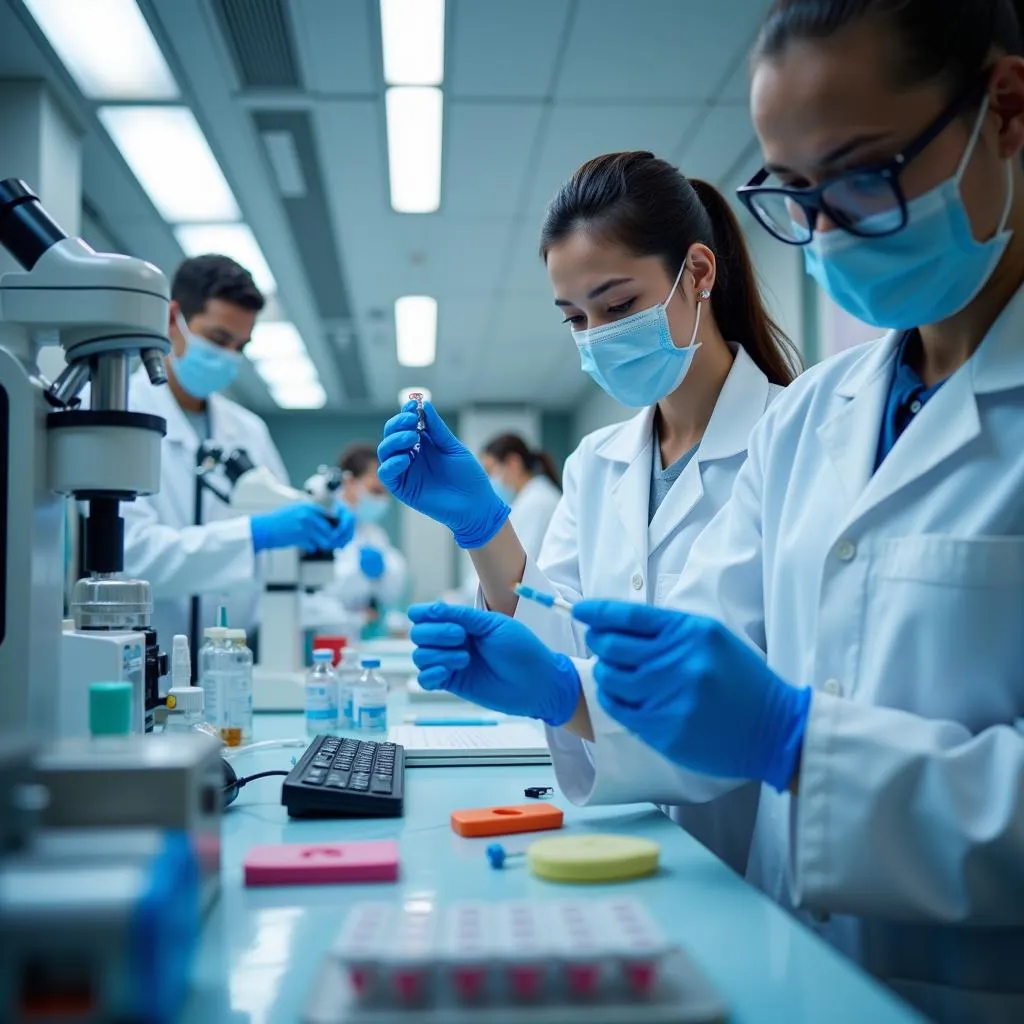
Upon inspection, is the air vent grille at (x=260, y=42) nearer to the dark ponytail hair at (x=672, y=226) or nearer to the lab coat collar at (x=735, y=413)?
the dark ponytail hair at (x=672, y=226)

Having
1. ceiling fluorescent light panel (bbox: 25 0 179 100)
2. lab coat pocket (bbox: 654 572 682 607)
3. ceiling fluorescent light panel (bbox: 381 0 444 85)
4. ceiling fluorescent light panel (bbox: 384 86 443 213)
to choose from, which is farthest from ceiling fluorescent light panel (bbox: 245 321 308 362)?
lab coat pocket (bbox: 654 572 682 607)

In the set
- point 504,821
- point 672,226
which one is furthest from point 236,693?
point 672,226

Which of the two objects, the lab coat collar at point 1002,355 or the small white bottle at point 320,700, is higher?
the lab coat collar at point 1002,355

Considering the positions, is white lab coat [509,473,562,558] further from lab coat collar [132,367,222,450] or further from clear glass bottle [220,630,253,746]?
clear glass bottle [220,630,253,746]

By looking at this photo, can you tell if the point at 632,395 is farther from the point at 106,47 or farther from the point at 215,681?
the point at 106,47

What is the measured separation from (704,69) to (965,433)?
9.12 feet

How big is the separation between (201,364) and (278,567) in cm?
70

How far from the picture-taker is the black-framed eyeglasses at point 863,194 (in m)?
0.88

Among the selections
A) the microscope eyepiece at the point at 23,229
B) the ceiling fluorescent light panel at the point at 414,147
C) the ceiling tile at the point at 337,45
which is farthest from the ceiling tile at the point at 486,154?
the microscope eyepiece at the point at 23,229

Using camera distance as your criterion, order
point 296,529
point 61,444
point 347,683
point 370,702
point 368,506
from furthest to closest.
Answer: point 368,506 < point 296,529 < point 347,683 < point 370,702 < point 61,444

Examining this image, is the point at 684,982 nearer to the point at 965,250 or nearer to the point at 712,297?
the point at 965,250

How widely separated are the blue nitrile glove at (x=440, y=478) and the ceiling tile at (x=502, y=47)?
195 cm

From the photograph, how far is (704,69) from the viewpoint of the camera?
128 inches

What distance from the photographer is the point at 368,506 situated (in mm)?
5848
